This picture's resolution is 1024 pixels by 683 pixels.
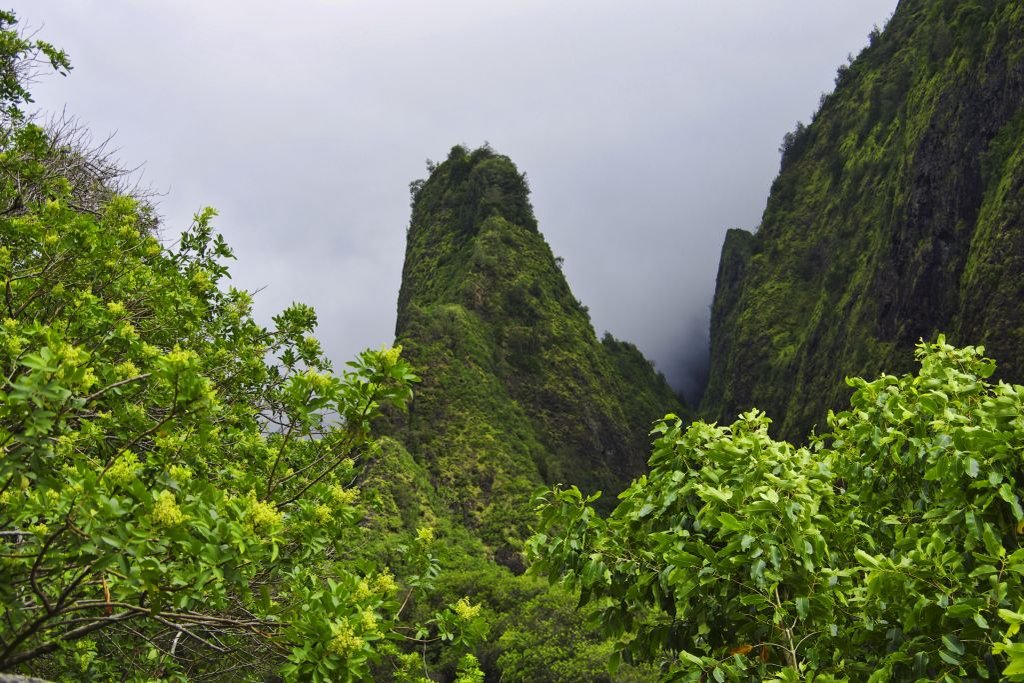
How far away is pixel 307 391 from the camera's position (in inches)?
182

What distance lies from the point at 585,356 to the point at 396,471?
3702cm

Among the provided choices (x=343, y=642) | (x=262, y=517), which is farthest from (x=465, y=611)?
(x=262, y=517)

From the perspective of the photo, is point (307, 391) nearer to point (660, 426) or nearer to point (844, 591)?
point (660, 426)

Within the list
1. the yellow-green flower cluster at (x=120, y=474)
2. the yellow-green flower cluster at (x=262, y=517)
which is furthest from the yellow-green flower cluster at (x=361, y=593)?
the yellow-green flower cluster at (x=120, y=474)

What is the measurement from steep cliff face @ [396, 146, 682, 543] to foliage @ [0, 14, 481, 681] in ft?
164

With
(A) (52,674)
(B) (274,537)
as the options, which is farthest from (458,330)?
(B) (274,537)

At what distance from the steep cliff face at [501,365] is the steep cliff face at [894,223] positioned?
55.0 feet

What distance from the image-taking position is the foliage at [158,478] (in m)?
3.47

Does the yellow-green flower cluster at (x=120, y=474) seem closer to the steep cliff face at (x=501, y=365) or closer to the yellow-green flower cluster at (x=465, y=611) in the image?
the yellow-green flower cluster at (x=465, y=611)

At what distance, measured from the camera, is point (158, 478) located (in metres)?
4.05

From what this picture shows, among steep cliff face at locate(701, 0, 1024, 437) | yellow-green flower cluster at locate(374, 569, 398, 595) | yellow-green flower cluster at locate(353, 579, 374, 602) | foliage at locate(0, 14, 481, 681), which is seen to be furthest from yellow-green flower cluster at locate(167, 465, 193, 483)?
steep cliff face at locate(701, 0, 1024, 437)

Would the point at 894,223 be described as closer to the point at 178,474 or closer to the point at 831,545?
the point at 831,545

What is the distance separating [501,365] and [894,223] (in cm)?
3908

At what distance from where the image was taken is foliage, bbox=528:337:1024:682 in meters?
4.38
